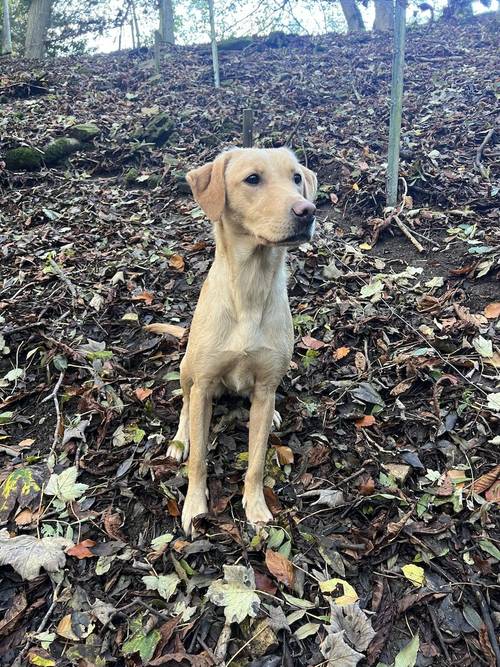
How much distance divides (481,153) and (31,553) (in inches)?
275

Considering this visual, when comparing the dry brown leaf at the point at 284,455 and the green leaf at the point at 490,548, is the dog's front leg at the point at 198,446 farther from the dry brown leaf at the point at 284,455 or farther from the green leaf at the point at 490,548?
the green leaf at the point at 490,548

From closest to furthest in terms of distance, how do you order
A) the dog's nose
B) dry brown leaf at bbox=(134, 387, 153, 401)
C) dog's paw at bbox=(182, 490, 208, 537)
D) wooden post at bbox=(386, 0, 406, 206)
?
the dog's nose, dog's paw at bbox=(182, 490, 208, 537), dry brown leaf at bbox=(134, 387, 153, 401), wooden post at bbox=(386, 0, 406, 206)

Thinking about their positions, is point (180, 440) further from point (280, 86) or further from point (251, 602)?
point (280, 86)

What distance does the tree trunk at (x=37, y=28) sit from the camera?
14.7 m

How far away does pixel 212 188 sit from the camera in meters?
2.77

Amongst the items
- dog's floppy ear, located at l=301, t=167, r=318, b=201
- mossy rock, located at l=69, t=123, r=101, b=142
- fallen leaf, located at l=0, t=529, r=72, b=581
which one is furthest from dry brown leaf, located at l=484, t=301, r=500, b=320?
mossy rock, located at l=69, t=123, r=101, b=142

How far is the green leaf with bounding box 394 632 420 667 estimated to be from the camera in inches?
83.5

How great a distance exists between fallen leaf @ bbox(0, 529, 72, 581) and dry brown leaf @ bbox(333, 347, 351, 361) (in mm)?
2335

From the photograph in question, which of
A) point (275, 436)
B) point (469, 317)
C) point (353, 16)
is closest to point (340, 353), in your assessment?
point (275, 436)

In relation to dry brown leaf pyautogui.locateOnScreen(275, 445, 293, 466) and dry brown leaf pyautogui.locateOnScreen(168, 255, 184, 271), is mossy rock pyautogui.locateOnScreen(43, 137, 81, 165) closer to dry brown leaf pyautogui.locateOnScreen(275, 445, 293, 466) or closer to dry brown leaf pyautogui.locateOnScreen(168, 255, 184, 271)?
dry brown leaf pyautogui.locateOnScreen(168, 255, 184, 271)

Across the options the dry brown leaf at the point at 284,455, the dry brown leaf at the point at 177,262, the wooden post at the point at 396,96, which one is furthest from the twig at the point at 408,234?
the dry brown leaf at the point at 284,455

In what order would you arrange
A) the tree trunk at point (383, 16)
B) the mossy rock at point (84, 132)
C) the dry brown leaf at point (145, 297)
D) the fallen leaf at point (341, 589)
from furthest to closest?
the tree trunk at point (383, 16) < the mossy rock at point (84, 132) < the dry brown leaf at point (145, 297) < the fallen leaf at point (341, 589)

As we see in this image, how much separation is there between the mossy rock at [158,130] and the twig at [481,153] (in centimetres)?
510

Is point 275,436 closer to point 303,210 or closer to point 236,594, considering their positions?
point 236,594
